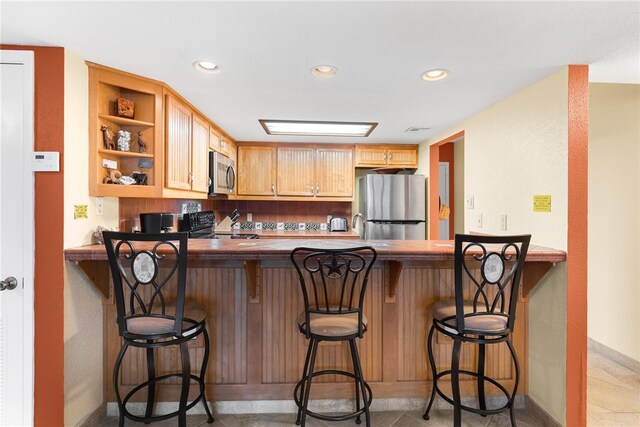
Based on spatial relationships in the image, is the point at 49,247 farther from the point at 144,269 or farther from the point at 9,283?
the point at 144,269

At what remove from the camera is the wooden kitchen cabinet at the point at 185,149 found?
239 cm

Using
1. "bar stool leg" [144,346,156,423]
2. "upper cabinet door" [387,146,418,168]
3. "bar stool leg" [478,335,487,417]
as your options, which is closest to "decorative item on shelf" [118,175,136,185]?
"bar stool leg" [144,346,156,423]

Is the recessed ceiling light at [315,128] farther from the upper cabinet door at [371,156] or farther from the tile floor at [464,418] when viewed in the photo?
the tile floor at [464,418]

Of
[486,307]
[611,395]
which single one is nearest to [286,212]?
[486,307]

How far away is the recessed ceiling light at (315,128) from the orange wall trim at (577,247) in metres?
1.70

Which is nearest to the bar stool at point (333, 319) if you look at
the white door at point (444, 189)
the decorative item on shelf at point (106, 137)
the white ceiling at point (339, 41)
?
the white ceiling at point (339, 41)

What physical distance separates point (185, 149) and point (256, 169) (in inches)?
65.4

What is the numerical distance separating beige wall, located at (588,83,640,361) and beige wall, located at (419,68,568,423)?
1173 millimetres

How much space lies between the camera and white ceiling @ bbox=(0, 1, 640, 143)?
4.58ft

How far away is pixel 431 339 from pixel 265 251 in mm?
1220

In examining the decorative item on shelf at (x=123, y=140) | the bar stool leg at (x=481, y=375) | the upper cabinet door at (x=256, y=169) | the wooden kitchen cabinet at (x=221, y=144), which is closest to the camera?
the bar stool leg at (x=481, y=375)

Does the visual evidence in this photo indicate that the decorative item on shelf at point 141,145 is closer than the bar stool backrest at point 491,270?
No

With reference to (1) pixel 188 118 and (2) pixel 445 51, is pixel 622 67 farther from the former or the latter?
(1) pixel 188 118

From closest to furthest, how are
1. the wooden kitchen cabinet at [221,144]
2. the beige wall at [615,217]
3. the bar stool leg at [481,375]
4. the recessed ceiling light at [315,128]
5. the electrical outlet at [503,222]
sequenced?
1. the bar stool leg at [481,375]
2. the electrical outlet at [503,222]
3. the beige wall at [615,217]
4. the recessed ceiling light at [315,128]
5. the wooden kitchen cabinet at [221,144]
